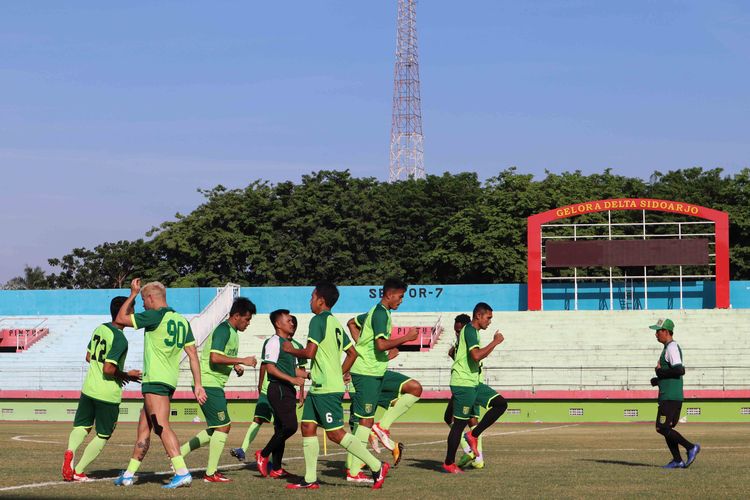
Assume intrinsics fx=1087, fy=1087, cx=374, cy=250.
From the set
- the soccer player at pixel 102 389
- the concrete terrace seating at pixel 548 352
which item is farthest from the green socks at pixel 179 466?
the concrete terrace seating at pixel 548 352

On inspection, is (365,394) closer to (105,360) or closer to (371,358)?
(371,358)

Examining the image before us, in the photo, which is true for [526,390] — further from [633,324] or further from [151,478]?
[151,478]

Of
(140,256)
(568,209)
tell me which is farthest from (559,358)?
(140,256)

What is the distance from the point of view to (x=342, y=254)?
65.8 metres

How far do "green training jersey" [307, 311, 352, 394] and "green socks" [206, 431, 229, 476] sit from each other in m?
1.36

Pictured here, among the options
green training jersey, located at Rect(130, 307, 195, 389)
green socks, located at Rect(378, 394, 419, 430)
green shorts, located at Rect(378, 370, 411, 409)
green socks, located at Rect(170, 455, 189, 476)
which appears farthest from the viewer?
green shorts, located at Rect(378, 370, 411, 409)

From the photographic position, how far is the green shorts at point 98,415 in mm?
11827

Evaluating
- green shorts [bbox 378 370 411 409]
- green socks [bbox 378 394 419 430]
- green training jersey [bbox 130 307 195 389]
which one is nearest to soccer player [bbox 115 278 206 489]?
green training jersey [bbox 130 307 195 389]

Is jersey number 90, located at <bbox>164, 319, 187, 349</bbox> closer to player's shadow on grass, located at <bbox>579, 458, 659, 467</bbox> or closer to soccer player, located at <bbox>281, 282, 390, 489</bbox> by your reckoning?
soccer player, located at <bbox>281, 282, 390, 489</bbox>

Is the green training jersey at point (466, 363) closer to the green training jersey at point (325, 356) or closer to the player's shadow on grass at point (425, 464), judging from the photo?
the player's shadow on grass at point (425, 464)

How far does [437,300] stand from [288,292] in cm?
750

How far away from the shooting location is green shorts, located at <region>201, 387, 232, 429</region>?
12438 millimetres

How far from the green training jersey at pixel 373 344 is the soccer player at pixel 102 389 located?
2470 millimetres

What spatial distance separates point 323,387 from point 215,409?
1.67m
